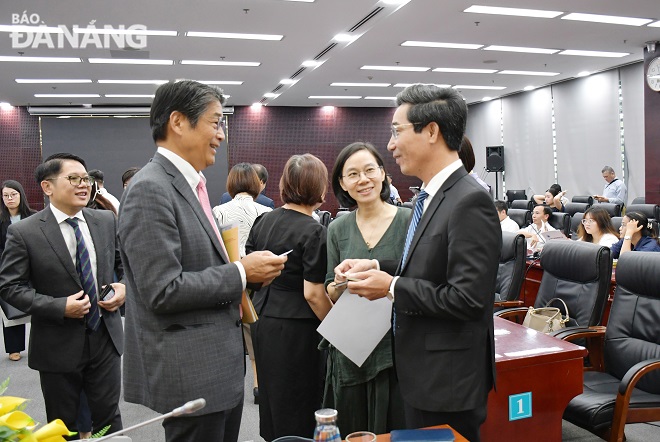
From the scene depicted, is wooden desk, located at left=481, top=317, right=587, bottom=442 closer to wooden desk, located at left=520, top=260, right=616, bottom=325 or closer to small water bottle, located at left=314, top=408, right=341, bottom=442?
small water bottle, located at left=314, top=408, right=341, bottom=442

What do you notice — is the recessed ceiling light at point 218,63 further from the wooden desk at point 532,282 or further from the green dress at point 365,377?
the green dress at point 365,377

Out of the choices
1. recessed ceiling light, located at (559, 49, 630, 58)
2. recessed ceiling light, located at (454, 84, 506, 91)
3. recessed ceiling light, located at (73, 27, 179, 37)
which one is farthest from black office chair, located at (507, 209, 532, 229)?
recessed ceiling light, located at (454, 84, 506, 91)

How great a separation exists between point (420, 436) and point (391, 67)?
10.1m

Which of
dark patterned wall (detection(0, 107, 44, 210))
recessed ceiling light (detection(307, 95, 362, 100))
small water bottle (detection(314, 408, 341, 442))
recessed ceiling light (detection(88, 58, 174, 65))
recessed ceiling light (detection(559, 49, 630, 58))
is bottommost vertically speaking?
small water bottle (detection(314, 408, 341, 442))

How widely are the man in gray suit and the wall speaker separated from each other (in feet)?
46.9

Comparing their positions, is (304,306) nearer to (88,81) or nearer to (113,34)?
(113,34)

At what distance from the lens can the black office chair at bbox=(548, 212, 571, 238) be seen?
696cm

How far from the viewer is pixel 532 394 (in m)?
2.26

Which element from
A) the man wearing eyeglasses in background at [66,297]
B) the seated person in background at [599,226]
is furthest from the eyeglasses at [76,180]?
the seated person in background at [599,226]

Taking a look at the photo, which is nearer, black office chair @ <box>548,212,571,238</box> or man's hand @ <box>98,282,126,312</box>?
man's hand @ <box>98,282,126,312</box>

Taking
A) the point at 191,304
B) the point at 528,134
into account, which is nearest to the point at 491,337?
the point at 191,304

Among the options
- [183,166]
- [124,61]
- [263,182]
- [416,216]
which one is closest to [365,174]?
[416,216]

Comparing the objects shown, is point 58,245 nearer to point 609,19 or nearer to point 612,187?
point 609,19

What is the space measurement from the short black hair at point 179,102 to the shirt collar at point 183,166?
49 mm
